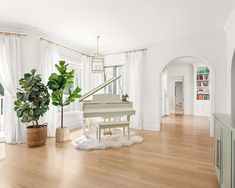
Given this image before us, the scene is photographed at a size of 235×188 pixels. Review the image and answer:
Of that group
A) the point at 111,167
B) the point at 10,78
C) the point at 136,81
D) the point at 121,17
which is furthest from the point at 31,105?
the point at 136,81

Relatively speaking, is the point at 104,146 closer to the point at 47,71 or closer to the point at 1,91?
the point at 47,71

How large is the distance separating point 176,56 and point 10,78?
478 cm

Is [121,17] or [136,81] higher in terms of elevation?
[121,17]

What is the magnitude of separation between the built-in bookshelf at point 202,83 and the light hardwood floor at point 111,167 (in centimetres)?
569

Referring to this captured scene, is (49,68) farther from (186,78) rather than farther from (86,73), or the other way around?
(186,78)

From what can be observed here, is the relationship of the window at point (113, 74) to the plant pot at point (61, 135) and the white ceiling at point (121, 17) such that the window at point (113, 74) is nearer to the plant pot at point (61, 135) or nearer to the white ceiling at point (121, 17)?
the white ceiling at point (121, 17)

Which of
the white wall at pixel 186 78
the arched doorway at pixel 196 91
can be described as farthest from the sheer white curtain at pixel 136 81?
the white wall at pixel 186 78

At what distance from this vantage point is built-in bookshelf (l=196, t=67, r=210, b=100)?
8.67 meters

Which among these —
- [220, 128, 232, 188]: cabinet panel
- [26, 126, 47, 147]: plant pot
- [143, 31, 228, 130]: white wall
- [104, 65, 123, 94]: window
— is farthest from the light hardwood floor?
[104, 65, 123, 94]: window

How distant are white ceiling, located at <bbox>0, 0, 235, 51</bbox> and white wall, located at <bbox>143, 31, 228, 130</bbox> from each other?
1.17 ft

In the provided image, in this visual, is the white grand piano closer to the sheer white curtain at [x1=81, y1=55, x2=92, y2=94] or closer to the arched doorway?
the sheer white curtain at [x1=81, y1=55, x2=92, y2=94]

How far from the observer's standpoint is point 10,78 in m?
3.74

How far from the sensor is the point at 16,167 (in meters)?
2.58

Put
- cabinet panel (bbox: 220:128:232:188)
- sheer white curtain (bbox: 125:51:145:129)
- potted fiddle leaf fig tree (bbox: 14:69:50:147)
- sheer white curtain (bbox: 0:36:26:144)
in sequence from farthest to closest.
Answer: sheer white curtain (bbox: 125:51:145:129) → sheer white curtain (bbox: 0:36:26:144) → potted fiddle leaf fig tree (bbox: 14:69:50:147) → cabinet panel (bbox: 220:128:232:188)
